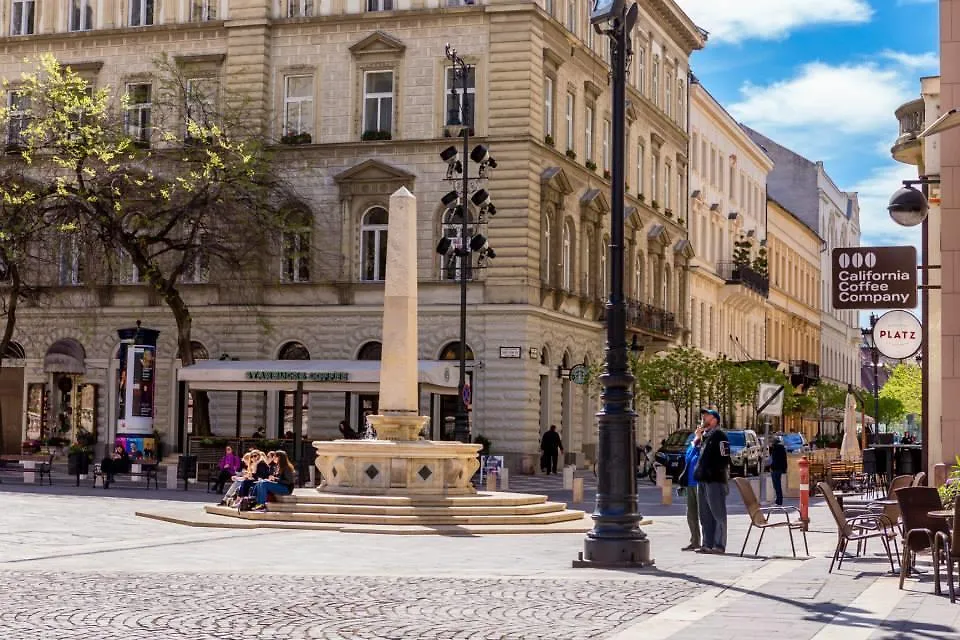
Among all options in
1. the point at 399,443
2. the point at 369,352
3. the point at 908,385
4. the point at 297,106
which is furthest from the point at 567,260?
the point at 399,443

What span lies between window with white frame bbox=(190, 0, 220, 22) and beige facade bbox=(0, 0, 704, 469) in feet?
0.13

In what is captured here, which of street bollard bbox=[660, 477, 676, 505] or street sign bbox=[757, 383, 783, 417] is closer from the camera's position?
street bollard bbox=[660, 477, 676, 505]

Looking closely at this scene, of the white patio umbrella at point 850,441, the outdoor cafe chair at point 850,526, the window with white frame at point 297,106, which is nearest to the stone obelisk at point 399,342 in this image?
the outdoor cafe chair at point 850,526

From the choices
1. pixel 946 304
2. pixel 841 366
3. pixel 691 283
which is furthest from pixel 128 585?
pixel 841 366

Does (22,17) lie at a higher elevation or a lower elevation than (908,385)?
higher

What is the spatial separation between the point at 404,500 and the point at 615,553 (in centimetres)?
762

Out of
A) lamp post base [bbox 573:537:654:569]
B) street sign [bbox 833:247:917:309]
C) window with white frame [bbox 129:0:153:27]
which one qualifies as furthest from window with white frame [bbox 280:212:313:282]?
lamp post base [bbox 573:537:654:569]

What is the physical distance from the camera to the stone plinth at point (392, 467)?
23.7 meters

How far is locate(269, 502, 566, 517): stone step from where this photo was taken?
74.6ft

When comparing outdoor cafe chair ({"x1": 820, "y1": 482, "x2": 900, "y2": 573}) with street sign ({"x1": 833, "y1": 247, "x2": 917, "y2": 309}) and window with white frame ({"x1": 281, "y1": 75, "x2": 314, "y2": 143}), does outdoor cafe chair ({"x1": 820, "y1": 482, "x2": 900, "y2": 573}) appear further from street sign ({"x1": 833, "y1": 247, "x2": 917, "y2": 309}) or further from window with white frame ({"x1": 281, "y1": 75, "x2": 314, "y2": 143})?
window with white frame ({"x1": 281, "y1": 75, "x2": 314, "y2": 143})

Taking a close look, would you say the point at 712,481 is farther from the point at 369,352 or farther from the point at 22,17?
the point at 22,17

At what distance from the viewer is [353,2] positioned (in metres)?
45.2

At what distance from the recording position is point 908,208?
53.7 ft

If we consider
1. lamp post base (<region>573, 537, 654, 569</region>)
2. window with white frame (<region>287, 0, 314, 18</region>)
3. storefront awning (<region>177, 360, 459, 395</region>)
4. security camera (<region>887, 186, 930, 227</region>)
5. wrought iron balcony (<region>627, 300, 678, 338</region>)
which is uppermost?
window with white frame (<region>287, 0, 314, 18</region>)
